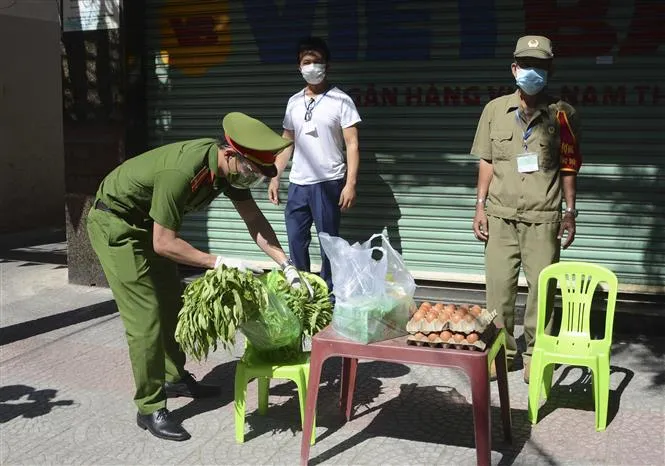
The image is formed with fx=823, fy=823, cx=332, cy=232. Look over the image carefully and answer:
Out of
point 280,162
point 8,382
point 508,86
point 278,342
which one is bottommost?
point 8,382

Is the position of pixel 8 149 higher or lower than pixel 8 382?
higher

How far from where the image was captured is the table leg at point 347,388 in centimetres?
461

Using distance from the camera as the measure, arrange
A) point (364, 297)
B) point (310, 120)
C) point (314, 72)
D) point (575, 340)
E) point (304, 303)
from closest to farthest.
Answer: point (364, 297), point (304, 303), point (575, 340), point (314, 72), point (310, 120)

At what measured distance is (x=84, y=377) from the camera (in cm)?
546

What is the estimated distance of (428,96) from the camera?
6.88m

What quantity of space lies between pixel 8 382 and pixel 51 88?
23.8 feet

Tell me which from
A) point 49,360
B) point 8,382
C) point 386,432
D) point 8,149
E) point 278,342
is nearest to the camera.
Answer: point 278,342

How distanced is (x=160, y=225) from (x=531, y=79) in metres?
2.39

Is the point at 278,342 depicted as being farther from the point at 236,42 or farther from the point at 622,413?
the point at 236,42

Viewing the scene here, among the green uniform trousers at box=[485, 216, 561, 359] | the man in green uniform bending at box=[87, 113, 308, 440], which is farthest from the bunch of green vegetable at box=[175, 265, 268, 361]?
the green uniform trousers at box=[485, 216, 561, 359]

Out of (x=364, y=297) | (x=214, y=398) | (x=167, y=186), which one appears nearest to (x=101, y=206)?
(x=167, y=186)

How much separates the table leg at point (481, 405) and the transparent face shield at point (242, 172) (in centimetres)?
137

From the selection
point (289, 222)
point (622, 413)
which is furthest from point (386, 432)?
point (289, 222)

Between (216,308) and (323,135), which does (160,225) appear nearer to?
(216,308)
